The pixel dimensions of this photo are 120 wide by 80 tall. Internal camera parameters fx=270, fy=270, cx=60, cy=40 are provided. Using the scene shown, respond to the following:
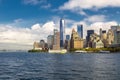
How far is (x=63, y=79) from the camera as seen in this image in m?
78.8

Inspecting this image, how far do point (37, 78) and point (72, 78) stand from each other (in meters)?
10.5

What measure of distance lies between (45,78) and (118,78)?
2170cm

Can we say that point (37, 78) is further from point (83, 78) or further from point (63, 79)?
point (83, 78)

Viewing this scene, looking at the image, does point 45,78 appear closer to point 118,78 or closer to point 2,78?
point 2,78

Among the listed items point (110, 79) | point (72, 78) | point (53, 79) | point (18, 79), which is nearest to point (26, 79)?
point (18, 79)

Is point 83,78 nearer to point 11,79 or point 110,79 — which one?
point 110,79

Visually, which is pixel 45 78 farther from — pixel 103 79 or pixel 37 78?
pixel 103 79

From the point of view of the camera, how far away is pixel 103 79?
256ft

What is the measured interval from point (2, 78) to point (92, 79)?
27171mm

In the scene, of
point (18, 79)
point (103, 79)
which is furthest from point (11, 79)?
point (103, 79)

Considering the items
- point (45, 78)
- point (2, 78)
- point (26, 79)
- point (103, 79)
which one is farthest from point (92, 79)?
point (2, 78)

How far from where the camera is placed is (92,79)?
77938mm

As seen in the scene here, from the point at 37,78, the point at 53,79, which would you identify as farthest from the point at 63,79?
the point at 37,78

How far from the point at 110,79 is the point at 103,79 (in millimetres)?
2029
